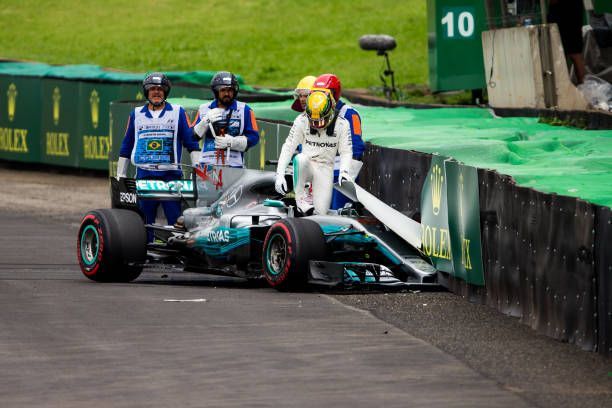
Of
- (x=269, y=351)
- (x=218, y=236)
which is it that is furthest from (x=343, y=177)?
(x=269, y=351)

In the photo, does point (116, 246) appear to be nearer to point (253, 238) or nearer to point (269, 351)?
point (253, 238)

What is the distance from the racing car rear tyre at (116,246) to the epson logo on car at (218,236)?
1.99ft

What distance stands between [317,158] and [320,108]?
0.48 metres

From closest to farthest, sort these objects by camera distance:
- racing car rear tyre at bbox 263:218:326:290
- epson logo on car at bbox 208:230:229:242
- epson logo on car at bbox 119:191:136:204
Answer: racing car rear tyre at bbox 263:218:326:290
epson logo on car at bbox 208:230:229:242
epson logo on car at bbox 119:191:136:204

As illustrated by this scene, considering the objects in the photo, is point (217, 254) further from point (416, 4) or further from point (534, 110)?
point (416, 4)

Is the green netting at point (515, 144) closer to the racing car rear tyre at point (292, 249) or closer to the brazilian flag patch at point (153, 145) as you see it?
the racing car rear tyre at point (292, 249)

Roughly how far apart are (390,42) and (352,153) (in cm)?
2205

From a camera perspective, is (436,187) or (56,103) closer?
(436,187)

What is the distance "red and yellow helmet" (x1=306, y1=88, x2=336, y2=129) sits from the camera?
14859mm

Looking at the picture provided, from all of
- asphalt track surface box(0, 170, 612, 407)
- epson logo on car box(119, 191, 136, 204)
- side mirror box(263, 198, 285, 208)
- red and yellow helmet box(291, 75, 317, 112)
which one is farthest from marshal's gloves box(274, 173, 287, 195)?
epson logo on car box(119, 191, 136, 204)

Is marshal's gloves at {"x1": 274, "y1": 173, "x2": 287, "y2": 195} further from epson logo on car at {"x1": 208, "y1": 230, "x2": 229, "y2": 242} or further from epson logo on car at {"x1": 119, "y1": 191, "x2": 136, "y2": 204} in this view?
epson logo on car at {"x1": 119, "y1": 191, "x2": 136, "y2": 204}

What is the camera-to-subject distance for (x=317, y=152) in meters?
15.0

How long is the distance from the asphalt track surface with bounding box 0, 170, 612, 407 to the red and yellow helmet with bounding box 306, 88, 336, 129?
164 centimetres

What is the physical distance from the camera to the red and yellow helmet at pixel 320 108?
14859 millimetres
